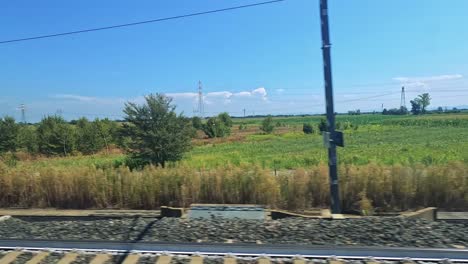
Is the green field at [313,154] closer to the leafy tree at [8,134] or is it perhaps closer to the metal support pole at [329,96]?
the metal support pole at [329,96]

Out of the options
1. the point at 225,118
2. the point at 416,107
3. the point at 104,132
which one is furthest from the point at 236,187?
the point at 416,107

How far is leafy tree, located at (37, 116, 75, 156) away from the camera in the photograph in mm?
52531

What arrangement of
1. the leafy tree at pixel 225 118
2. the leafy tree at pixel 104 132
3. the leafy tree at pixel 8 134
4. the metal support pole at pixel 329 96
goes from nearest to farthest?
the metal support pole at pixel 329 96 → the leafy tree at pixel 8 134 → the leafy tree at pixel 104 132 → the leafy tree at pixel 225 118

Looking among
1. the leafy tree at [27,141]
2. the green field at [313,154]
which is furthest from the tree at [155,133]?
the leafy tree at [27,141]

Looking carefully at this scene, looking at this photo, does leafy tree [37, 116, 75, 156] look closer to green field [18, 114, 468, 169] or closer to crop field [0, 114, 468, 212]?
green field [18, 114, 468, 169]

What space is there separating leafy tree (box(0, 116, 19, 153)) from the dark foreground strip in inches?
1996

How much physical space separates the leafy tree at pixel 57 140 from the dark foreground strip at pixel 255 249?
163 ft

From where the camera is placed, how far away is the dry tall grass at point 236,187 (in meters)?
10.4

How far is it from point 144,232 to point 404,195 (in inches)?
269

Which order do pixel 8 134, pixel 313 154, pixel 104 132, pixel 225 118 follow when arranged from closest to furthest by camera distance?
pixel 313 154 < pixel 8 134 < pixel 104 132 < pixel 225 118

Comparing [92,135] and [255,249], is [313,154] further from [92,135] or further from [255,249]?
[92,135]

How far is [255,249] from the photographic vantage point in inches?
236

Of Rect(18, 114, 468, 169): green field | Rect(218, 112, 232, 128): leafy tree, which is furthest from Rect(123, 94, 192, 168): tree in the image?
Rect(218, 112, 232, 128): leafy tree

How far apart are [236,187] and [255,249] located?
5508 millimetres
